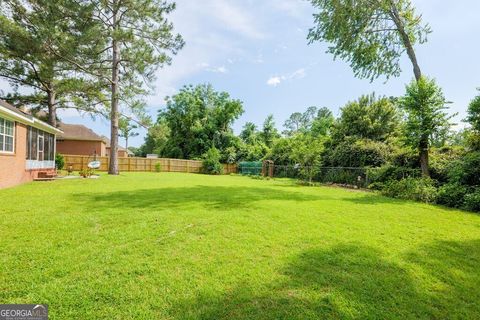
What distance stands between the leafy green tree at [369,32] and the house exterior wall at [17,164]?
14.5m

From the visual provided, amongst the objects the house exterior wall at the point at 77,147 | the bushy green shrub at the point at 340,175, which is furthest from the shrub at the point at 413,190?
the house exterior wall at the point at 77,147

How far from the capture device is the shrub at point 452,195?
28.6 feet

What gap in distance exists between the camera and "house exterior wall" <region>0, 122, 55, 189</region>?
955 cm

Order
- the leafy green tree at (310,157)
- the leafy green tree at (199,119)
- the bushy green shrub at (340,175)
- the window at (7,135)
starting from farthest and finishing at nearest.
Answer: the leafy green tree at (199,119)
the leafy green tree at (310,157)
the bushy green shrub at (340,175)
the window at (7,135)

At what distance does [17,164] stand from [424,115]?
1685 centimetres

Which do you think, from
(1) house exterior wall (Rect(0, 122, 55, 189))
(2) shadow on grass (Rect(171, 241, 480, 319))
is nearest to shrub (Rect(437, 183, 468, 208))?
(2) shadow on grass (Rect(171, 241, 480, 319))

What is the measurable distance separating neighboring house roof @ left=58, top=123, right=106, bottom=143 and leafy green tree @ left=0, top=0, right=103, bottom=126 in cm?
940

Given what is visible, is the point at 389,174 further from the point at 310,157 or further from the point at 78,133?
the point at 78,133

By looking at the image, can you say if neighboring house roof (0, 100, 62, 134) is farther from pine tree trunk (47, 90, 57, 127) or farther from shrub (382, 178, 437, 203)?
shrub (382, 178, 437, 203)

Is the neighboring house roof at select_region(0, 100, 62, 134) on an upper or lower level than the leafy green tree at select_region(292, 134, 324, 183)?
upper

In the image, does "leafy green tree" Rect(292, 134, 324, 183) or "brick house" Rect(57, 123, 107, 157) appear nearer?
"leafy green tree" Rect(292, 134, 324, 183)

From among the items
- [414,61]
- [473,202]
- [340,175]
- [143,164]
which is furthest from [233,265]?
[143,164]

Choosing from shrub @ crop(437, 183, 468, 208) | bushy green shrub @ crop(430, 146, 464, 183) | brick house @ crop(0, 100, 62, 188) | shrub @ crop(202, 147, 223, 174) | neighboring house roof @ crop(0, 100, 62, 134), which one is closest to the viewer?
shrub @ crop(437, 183, 468, 208)

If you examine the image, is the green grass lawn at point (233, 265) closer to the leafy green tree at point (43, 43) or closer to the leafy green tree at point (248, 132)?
the leafy green tree at point (43, 43)
